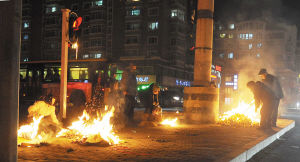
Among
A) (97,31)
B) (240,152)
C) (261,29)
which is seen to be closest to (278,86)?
(240,152)

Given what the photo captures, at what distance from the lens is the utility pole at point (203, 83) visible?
11.8 m

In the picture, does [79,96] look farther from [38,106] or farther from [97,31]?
[97,31]

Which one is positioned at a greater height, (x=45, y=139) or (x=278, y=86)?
(x=278, y=86)

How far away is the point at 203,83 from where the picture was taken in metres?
12.1

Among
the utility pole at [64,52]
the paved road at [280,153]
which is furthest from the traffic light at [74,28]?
the paved road at [280,153]

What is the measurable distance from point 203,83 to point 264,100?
8.33ft

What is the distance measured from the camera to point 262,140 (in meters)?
7.34

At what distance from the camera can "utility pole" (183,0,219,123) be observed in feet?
38.6

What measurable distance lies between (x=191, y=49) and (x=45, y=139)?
27.4 ft

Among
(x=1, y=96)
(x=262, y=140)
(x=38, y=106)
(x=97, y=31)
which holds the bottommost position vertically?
(x=262, y=140)

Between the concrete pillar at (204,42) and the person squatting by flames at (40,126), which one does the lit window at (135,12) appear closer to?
the concrete pillar at (204,42)

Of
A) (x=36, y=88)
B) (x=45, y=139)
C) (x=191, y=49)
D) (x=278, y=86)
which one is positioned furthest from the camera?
(x=36, y=88)

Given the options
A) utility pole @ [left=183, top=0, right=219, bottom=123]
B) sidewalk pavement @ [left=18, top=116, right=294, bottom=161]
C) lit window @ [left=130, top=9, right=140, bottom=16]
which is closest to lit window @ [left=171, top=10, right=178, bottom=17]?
lit window @ [left=130, top=9, right=140, bottom=16]

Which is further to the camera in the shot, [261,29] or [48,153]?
[261,29]
